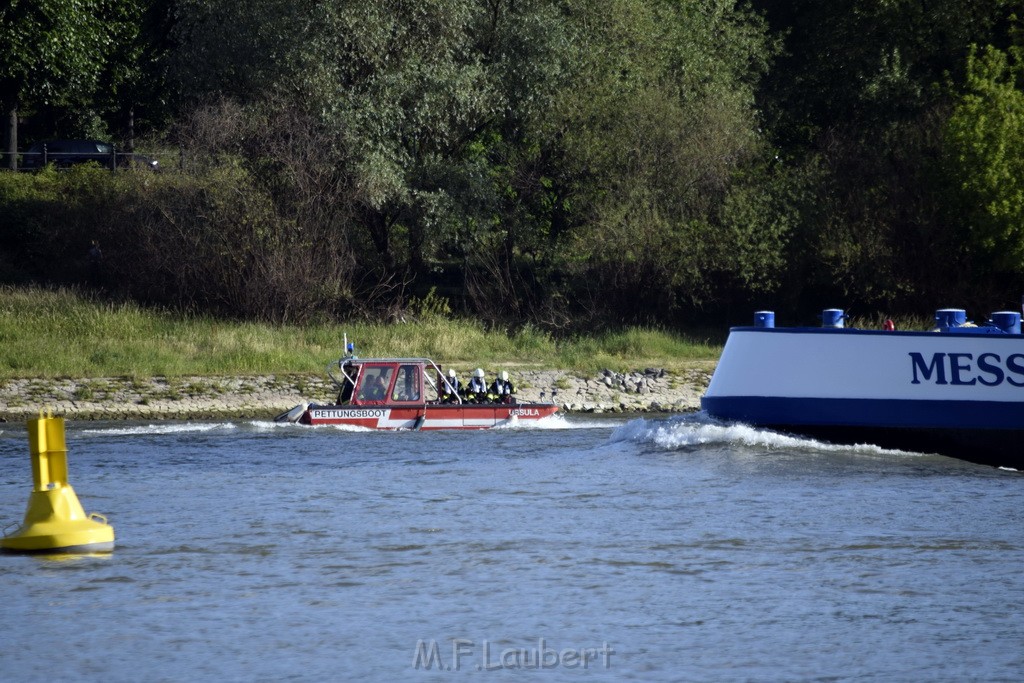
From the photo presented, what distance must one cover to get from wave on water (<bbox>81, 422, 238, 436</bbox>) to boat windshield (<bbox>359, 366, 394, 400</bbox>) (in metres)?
2.92

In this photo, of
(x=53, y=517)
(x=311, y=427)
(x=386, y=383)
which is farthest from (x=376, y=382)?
(x=53, y=517)

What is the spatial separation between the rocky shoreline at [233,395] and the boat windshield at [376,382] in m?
4.12

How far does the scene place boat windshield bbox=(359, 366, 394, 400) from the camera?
31.5 metres

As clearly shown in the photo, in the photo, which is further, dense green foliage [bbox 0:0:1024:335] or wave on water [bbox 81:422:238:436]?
dense green foliage [bbox 0:0:1024:335]

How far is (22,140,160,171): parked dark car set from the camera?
54.8 m

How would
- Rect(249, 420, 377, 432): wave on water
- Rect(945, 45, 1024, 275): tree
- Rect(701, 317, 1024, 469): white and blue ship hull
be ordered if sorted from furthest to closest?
Rect(945, 45, 1024, 275): tree
Rect(249, 420, 377, 432): wave on water
Rect(701, 317, 1024, 469): white and blue ship hull

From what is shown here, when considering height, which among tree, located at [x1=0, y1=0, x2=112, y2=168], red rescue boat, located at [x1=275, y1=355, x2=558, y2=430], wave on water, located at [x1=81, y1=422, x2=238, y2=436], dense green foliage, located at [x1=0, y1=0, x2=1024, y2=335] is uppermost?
tree, located at [x1=0, y1=0, x2=112, y2=168]

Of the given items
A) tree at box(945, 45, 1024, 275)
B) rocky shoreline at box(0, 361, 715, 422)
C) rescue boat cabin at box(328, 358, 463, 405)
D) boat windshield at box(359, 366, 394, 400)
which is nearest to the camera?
rescue boat cabin at box(328, 358, 463, 405)

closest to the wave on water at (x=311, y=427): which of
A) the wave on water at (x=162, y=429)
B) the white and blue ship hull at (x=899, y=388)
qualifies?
the wave on water at (x=162, y=429)

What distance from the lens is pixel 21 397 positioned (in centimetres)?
3575

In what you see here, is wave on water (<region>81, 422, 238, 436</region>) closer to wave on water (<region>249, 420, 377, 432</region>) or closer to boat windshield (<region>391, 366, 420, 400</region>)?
wave on water (<region>249, 420, 377, 432</region>)

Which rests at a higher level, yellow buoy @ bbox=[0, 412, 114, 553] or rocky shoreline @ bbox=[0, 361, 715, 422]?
yellow buoy @ bbox=[0, 412, 114, 553]

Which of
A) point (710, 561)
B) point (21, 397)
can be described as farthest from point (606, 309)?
point (710, 561)

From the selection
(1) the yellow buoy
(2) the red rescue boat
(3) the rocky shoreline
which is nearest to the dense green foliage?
(3) the rocky shoreline
